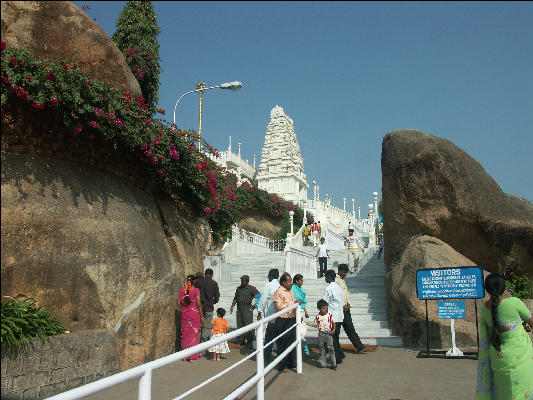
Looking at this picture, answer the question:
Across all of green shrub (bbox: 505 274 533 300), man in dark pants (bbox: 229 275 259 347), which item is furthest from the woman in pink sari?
green shrub (bbox: 505 274 533 300)

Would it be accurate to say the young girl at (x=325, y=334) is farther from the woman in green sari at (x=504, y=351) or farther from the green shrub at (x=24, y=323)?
the green shrub at (x=24, y=323)

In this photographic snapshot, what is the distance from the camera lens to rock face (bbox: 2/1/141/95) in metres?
7.42

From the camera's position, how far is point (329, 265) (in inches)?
794

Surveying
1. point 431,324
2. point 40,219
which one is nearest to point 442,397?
point 431,324

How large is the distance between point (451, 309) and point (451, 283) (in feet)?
1.68

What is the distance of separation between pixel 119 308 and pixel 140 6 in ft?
40.3

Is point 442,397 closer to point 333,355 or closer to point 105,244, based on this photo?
point 333,355

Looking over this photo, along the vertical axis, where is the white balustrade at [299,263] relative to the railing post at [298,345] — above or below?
above

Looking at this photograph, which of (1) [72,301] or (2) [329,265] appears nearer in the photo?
(1) [72,301]

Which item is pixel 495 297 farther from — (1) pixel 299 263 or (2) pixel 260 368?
(1) pixel 299 263

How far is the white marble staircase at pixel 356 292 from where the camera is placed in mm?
10922

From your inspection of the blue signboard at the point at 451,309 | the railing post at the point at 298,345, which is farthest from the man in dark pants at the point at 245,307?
the blue signboard at the point at 451,309

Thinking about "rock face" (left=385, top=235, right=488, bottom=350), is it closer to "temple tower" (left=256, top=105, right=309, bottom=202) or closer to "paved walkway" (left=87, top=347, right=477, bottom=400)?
"paved walkway" (left=87, top=347, right=477, bottom=400)

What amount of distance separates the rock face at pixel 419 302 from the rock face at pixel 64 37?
23.9ft
